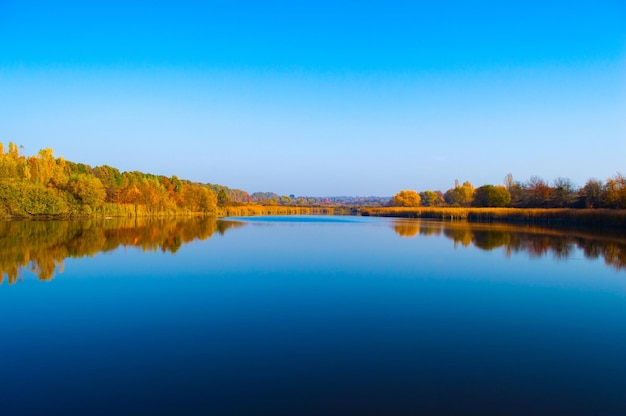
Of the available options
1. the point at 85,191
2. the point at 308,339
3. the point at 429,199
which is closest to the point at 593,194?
the point at 308,339

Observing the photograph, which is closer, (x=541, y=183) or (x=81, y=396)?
(x=81, y=396)

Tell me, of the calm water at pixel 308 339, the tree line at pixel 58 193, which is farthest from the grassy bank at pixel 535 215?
the tree line at pixel 58 193

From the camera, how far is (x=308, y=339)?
5504mm

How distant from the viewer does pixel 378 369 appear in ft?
14.8

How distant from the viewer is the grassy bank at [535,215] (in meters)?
31.2

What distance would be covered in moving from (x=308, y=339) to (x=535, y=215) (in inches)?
1564

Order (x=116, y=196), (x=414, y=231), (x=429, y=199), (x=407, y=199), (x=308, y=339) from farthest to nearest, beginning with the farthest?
(x=429, y=199)
(x=407, y=199)
(x=116, y=196)
(x=414, y=231)
(x=308, y=339)

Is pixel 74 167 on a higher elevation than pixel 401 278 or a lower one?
higher

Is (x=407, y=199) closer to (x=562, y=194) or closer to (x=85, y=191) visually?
(x=562, y=194)

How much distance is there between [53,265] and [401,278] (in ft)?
30.4

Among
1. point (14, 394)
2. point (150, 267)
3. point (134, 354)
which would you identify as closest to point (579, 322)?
point (134, 354)

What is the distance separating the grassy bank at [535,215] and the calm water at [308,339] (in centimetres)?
2355

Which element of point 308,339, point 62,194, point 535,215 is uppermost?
point 62,194

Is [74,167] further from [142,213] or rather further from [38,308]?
[38,308]
